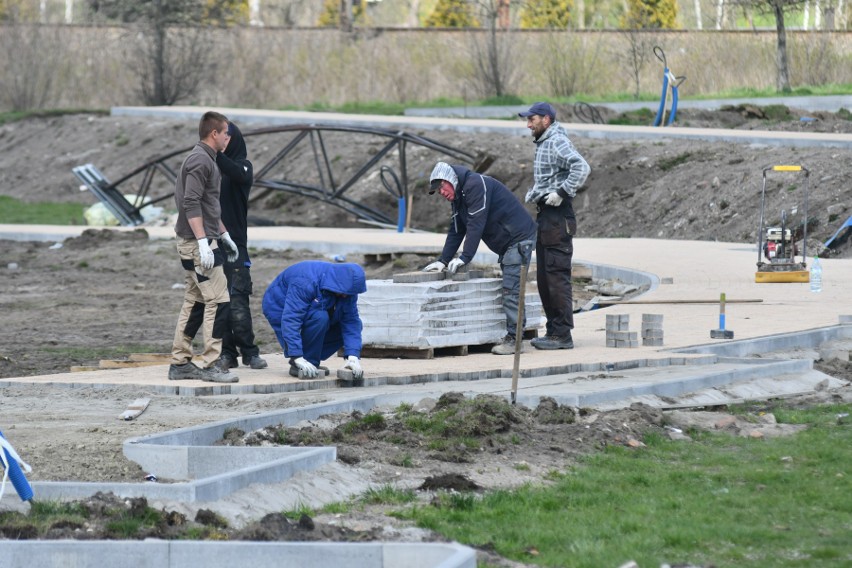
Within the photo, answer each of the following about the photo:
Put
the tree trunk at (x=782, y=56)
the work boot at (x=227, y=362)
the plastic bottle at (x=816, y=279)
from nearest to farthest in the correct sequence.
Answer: the work boot at (x=227, y=362) → the plastic bottle at (x=816, y=279) → the tree trunk at (x=782, y=56)

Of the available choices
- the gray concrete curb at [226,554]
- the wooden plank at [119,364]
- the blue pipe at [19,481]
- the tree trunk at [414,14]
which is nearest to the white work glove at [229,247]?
the wooden plank at [119,364]

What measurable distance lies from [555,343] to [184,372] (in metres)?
3.44

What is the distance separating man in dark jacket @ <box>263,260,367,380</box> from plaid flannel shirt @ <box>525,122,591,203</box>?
240 cm

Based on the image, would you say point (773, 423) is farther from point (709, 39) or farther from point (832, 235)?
point (709, 39)

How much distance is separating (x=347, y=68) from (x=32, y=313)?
28.3 m

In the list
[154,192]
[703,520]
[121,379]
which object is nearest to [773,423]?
[703,520]

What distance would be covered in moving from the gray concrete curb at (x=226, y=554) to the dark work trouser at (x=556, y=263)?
23.2 feet

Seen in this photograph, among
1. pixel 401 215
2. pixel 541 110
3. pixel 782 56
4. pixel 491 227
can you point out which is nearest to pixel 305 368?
pixel 491 227

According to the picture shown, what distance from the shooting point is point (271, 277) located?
2144 centimetres

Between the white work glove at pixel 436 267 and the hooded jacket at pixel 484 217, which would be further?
the white work glove at pixel 436 267

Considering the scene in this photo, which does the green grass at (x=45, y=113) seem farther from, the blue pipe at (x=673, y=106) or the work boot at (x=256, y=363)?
the work boot at (x=256, y=363)

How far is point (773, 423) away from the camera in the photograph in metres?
9.63

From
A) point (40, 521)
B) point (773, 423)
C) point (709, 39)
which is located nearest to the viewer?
point (40, 521)

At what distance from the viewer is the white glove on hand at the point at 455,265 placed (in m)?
12.8
